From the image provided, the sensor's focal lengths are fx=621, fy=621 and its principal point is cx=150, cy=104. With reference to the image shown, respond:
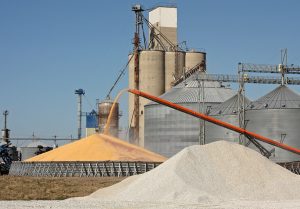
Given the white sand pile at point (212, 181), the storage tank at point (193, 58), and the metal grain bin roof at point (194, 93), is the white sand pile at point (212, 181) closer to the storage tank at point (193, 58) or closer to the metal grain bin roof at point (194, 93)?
the metal grain bin roof at point (194, 93)

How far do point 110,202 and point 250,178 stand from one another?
9756 millimetres

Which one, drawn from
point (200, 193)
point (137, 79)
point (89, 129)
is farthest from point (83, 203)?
point (89, 129)

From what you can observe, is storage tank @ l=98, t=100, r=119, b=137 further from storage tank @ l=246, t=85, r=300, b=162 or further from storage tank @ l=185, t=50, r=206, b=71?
storage tank @ l=246, t=85, r=300, b=162

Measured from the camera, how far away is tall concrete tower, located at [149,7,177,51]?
122m

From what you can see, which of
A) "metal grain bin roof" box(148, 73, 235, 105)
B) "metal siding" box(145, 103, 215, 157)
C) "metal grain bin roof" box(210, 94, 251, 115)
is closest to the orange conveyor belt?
"metal grain bin roof" box(210, 94, 251, 115)

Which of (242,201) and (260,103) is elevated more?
(260,103)

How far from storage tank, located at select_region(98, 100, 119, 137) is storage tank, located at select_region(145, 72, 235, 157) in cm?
1149

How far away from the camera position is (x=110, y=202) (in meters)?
32.8

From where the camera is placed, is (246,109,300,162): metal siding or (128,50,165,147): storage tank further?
(128,50,165,147): storage tank

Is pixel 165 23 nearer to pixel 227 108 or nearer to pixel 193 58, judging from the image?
pixel 193 58

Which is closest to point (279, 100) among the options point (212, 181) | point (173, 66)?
point (173, 66)

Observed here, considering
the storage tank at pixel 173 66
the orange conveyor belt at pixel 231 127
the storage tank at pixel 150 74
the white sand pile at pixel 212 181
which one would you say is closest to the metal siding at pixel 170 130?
the storage tank at pixel 150 74

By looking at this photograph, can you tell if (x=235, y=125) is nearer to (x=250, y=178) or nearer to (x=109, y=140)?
(x=109, y=140)

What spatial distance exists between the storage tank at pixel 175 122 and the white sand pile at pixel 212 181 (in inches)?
2079
